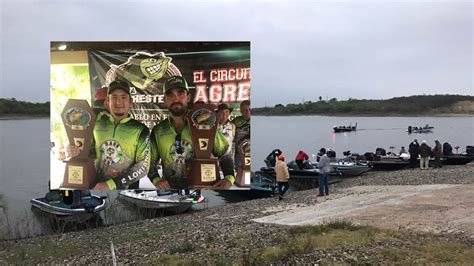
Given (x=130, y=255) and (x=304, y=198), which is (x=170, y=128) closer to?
(x=130, y=255)

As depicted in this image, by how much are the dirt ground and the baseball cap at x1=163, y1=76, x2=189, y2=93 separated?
11.9 ft

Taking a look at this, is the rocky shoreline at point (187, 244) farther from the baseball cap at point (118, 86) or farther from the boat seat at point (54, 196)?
the boat seat at point (54, 196)

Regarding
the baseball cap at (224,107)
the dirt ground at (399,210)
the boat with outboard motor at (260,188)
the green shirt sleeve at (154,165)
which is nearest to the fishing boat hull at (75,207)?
the boat with outboard motor at (260,188)

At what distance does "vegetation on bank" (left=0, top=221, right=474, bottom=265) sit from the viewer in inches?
306

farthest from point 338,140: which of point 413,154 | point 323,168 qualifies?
point 323,168

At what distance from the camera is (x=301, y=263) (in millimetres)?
7707

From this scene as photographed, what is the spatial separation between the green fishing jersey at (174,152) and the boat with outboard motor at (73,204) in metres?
6.32

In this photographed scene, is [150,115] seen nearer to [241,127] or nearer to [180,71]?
[180,71]

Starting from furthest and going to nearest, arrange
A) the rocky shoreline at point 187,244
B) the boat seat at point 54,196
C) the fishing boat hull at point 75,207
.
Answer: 1. the boat seat at point 54,196
2. the fishing boat hull at point 75,207
3. the rocky shoreline at point 187,244

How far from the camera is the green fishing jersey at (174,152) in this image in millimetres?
12195

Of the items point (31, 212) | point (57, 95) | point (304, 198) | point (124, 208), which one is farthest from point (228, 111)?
point (31, 212)

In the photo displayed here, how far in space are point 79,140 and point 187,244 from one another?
4.17 m

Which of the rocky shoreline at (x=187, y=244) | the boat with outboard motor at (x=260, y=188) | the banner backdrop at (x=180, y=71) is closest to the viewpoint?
the rocky shoreline at (x=187, y=244)

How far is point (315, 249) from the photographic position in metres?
8.41
